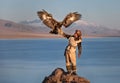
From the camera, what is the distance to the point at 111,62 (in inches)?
162

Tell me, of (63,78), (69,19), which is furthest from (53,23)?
(63,78)

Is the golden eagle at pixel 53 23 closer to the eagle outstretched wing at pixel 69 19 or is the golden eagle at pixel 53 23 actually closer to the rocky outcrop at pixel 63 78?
the eagle outstretched wing at pixel 69 19

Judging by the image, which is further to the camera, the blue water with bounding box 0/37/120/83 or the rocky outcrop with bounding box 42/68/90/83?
the blue water with bounding box 0/37/120/83

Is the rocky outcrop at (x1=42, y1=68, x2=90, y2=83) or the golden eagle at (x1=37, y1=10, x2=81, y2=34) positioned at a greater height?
the golden eagle at (x1=37, y1=10, x2=81, y2=34)

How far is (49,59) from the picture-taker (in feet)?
13.5

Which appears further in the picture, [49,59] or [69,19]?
[49,59]

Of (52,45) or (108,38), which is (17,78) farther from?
(108,38)

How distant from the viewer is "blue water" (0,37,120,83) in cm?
405

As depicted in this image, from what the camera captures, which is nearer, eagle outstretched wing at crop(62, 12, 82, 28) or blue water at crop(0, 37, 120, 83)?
eagle outstretched wing at crop(62, 12, 82, 28)

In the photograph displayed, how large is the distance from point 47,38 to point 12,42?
1.08 feet

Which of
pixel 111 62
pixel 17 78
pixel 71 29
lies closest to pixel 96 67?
pixel 111 62

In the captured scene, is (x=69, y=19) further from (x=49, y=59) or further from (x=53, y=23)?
(x=49, y=59)

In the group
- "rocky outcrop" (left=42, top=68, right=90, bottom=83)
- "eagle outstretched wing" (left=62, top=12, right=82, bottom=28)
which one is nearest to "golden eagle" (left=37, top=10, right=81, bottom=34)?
"eagle outstretched wing" (left=62, top=12, right=82, bottom=28)

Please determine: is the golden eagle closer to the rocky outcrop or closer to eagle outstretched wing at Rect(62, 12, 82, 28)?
eagle outstretched wing at Rect(62, 12, 82, 28)
